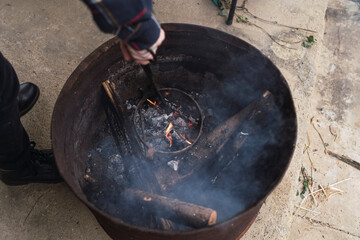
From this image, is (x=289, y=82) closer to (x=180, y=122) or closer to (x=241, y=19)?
(x=241, y=19)

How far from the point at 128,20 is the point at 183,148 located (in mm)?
1246

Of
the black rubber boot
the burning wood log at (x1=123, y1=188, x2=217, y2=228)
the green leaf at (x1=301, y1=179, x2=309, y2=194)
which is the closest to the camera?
the burning wood log at (x1=123, y1=188, x2=217, y2=228)

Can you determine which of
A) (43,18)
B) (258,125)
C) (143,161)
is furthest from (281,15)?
(43,18)

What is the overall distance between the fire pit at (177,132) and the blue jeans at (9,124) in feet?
1.18

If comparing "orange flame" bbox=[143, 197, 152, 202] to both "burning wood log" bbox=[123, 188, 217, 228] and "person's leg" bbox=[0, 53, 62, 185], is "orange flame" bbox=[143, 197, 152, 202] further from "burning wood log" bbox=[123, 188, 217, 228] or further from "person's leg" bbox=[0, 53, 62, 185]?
"person's leg" bbox=[0, 53, 62, 185]

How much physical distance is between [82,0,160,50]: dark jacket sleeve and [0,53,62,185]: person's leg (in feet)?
2.99

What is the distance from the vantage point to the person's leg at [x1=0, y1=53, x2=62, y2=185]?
5.93ft

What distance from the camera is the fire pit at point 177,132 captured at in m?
1.94

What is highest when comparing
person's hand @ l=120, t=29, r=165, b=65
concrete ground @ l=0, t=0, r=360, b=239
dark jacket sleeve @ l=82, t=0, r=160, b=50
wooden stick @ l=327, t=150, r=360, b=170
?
dark jacket sleeve @ l=82, t=0, r=160, b=50

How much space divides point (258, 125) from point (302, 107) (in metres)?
0.81

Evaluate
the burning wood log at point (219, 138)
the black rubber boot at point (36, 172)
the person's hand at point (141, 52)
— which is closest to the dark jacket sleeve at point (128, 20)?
the person's hand at point (141, 52)

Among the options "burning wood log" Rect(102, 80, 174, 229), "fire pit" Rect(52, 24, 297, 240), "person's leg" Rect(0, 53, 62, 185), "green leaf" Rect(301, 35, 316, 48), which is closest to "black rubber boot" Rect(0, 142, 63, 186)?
"person's leg" Rect(0, 53, 62, 185)

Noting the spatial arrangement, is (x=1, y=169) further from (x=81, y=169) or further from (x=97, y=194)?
(x=97, y=194)

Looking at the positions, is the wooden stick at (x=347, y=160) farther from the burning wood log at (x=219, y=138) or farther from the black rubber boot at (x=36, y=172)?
the black rubber boot at (x=36, y=172)
